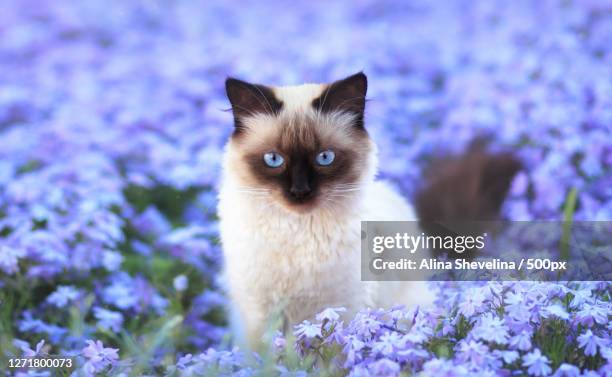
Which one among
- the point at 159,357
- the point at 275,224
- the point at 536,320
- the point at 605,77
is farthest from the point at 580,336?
the point at 605,77

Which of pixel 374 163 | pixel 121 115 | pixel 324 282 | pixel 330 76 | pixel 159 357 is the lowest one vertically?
pixel 159 357

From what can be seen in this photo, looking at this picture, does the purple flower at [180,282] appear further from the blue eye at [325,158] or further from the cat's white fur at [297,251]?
the blue eye at [325,158]

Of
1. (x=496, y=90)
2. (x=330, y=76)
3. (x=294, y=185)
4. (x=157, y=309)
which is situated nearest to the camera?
(x=294, y=185)

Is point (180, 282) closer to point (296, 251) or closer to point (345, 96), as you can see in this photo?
point (296, 251)

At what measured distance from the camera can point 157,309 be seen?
304 cm

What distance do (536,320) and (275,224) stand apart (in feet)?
3.18

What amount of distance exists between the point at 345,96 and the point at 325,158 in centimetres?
24

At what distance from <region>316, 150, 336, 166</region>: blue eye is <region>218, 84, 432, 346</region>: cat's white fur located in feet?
0.55

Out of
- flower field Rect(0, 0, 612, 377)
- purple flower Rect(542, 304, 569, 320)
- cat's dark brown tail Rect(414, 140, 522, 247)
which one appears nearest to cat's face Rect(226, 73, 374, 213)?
flower field Rect(0, 0, 612, 377)

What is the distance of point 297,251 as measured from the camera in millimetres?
2561

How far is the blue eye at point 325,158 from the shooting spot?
97.9 inches

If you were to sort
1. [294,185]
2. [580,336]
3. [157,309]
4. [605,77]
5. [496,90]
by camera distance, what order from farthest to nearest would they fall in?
[496,90] < [605,77] < [157,309] < [294,185] < [580,336]

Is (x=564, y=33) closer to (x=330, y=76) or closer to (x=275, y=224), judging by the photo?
(x=330, y=76)

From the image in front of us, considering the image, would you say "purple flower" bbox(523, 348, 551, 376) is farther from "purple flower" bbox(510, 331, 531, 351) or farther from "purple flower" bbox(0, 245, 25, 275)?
"purple flower" bbox(0, 245, 25, 275)
